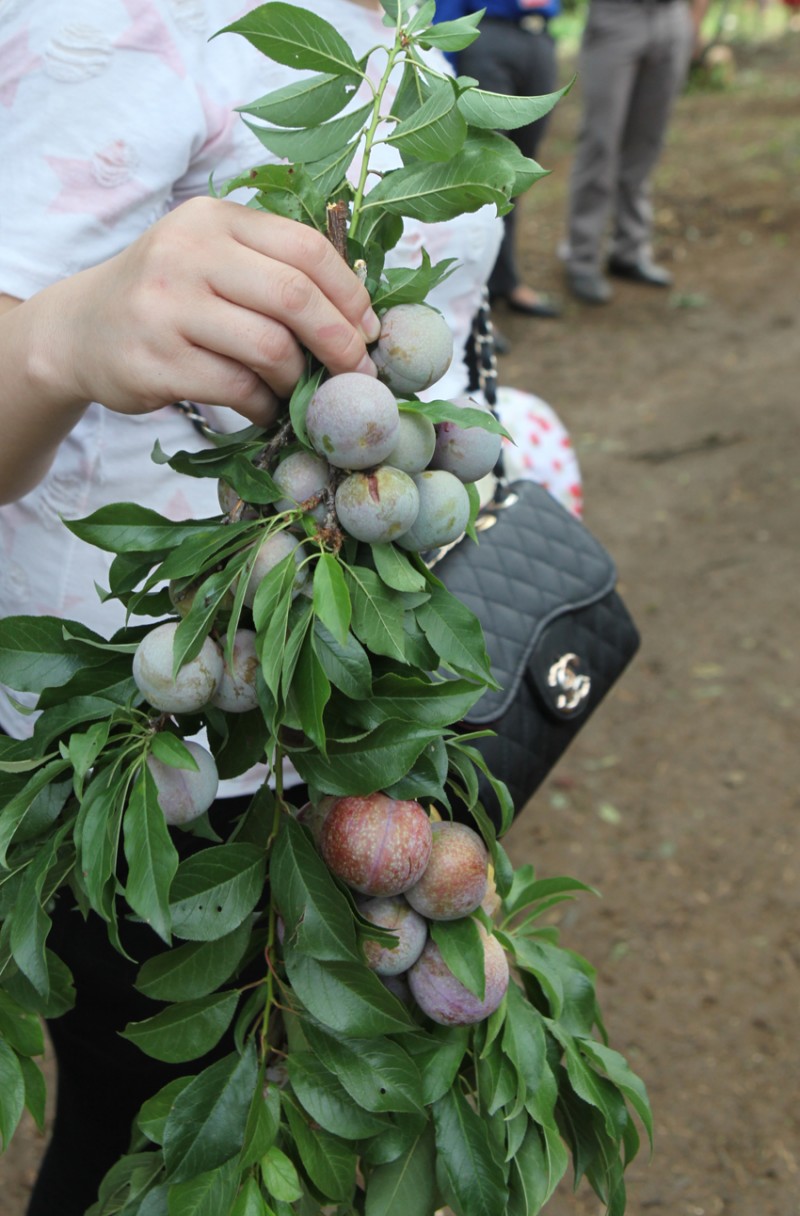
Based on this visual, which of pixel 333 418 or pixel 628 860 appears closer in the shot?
pixel 333 418

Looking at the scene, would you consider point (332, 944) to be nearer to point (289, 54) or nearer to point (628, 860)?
point (289, 54)

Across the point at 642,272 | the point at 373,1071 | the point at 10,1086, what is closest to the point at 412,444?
the point at 373,1071

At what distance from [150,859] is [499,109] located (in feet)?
1.82

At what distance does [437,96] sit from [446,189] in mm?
→ 58

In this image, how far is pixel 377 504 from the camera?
0.74 m

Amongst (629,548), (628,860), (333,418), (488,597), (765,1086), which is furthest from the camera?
(629,548)

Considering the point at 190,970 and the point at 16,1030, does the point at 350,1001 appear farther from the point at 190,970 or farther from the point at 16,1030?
the point at 16,1030

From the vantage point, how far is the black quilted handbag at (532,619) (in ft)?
4.30

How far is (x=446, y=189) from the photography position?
80 cm

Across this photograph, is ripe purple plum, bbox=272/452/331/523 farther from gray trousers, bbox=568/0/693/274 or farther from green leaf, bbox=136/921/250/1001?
gray trousers, bbox=568/0/693/274

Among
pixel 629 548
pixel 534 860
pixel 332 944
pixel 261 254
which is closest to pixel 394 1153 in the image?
pixel 332 944

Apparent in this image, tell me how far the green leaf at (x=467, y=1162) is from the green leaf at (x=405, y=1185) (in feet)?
0.07

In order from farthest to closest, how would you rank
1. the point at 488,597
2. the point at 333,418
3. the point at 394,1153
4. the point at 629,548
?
the point at 629,548, the point at 488,597, the point at 394,1153, the point at 333,418

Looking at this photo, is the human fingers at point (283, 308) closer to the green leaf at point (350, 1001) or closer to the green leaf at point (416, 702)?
the green leaf at point (416, 702)
